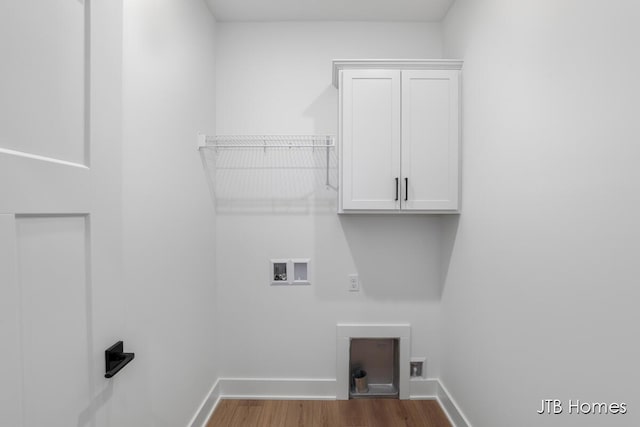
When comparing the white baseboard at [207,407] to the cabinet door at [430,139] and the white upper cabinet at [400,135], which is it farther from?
the cabinet door at [430,139]

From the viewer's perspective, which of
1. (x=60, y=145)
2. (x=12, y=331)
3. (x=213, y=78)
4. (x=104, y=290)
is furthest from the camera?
(x=213, y=78)

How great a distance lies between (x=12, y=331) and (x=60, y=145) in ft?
1.28

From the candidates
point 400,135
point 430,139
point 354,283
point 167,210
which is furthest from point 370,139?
point 167,210

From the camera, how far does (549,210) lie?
116 cm

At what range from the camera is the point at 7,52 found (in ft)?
1.87

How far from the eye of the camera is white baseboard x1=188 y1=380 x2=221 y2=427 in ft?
6.04

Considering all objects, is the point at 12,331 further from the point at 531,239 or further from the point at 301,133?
the point at 301,133

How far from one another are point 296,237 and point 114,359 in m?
1.46

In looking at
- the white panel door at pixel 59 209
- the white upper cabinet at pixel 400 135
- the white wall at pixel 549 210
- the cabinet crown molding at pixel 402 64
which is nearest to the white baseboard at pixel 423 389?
the white wall at pixel 549 210

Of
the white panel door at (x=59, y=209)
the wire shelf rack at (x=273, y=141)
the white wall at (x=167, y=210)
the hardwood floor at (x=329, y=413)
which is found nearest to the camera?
the white panel door at (x=59, y=209)

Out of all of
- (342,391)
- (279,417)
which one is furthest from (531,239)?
(279,417)

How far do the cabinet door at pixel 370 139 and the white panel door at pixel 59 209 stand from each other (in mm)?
1268

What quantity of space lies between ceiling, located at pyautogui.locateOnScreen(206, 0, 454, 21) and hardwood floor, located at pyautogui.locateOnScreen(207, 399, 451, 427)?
2667 millimetres

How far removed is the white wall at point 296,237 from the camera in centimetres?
221
